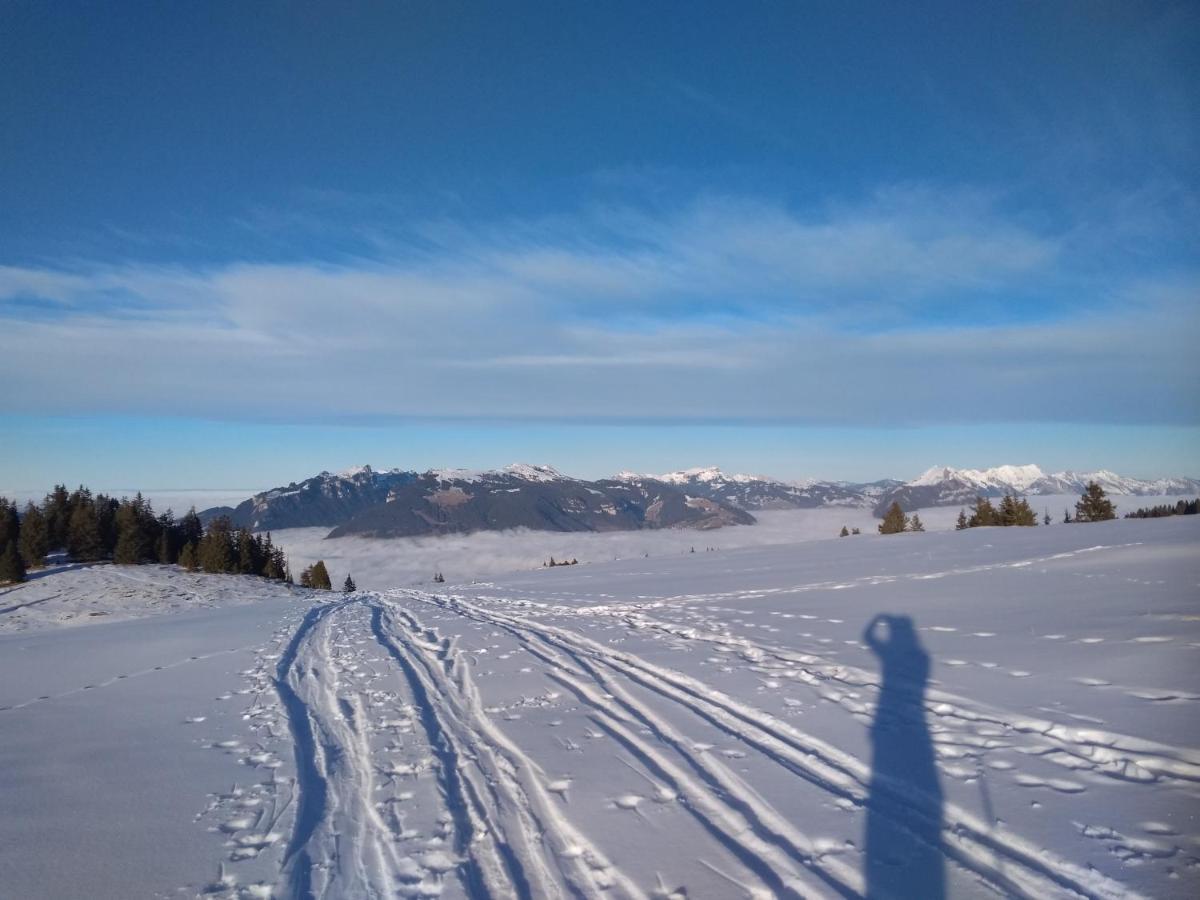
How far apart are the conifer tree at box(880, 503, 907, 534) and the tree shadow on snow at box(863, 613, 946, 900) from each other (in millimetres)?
52623

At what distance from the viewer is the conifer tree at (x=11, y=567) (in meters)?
46.8

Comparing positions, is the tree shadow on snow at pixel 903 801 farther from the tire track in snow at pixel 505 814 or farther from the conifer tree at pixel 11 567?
the conifer tree at pixel 11 567

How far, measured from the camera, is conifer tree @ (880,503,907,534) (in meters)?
57.8

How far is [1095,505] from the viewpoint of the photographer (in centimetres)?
4953

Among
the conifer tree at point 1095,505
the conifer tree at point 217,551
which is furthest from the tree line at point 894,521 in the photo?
the conifer tree at point 217,551

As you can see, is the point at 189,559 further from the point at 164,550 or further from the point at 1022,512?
the point at 1022,512

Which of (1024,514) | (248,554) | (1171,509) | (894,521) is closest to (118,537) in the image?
(248,554)

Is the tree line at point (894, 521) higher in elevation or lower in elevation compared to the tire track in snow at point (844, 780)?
higher

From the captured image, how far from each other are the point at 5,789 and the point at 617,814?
18.7 ft

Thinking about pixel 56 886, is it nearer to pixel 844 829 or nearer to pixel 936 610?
pixel 844 829

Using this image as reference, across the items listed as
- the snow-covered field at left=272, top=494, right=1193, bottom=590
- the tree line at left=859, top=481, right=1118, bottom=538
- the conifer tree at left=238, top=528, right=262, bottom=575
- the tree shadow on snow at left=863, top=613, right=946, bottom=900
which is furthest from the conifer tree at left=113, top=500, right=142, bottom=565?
the tree shadow on snow at left=863, top=613, right=946, bottom=900

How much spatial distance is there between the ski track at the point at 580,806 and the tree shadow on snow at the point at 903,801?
0.19ft

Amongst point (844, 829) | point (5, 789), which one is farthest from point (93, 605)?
point (844, 829)

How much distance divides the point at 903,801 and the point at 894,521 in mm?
57398
